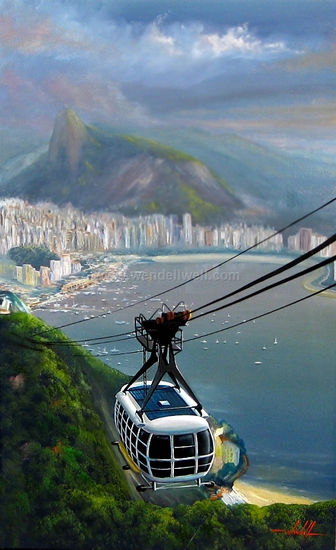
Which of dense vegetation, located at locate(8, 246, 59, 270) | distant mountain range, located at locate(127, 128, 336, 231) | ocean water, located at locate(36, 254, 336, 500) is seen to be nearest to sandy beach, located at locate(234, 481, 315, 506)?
ocean water, located at locate(36, 254, 336, 500)

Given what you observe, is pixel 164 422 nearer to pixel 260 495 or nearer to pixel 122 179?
pixel 260 495

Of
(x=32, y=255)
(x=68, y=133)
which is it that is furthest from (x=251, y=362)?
(x=68, y=133)

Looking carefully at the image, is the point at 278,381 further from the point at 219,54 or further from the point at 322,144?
the point at 219,54

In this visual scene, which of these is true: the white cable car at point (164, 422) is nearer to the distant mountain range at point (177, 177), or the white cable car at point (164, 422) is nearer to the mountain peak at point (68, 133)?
the distant mountain range at point (177, 177)

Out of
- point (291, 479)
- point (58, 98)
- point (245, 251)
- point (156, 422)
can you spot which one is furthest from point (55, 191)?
point (291, 479)

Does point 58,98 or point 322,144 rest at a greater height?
point 58,98
